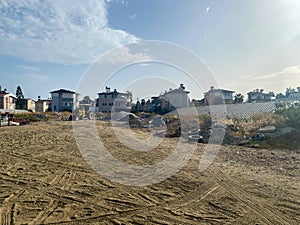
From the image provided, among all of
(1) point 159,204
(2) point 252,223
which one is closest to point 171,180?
(1) point 159,204

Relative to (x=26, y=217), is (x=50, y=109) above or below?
above

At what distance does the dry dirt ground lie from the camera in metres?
3.85

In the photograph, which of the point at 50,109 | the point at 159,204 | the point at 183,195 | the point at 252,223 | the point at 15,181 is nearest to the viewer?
the point at 252,223

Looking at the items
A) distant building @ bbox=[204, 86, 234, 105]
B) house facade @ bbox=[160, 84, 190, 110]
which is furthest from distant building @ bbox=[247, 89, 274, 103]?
house facade @ bbox=[160, 84, 190, 110]

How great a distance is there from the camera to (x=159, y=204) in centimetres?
438

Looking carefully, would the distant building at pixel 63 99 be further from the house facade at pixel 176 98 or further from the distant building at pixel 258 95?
the distant building at pixel 258 95

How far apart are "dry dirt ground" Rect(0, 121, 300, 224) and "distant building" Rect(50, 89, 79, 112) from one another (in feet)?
135

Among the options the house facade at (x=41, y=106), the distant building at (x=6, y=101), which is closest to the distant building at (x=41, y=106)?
the house facade at (x=41, y=106)

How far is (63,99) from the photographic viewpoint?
46938mm

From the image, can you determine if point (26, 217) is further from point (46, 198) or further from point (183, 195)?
point (183, 195)

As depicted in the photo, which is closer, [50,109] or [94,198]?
[94,198]

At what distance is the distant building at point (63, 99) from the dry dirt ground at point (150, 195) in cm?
4128

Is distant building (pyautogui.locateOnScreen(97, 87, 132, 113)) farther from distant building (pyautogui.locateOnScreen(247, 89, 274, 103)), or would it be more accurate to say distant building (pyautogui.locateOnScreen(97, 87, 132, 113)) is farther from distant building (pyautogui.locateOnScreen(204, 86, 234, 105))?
distant building (pyautogui.locateOnScreen(247, 89, 274, 103))

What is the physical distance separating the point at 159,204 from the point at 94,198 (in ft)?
4.56
